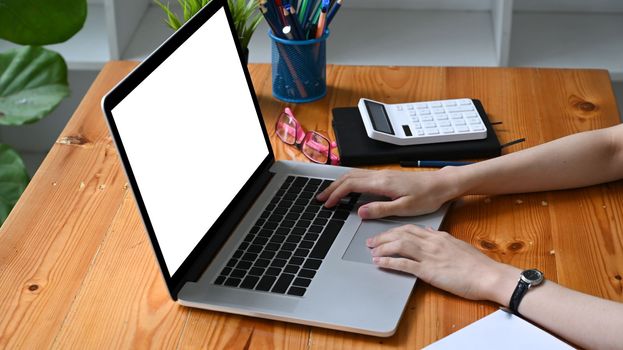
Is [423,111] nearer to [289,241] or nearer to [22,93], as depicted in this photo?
[289,241]

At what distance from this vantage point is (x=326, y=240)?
1.19m

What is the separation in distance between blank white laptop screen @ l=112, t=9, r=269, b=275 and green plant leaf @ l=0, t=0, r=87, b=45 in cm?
48

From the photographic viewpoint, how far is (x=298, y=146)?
145cm

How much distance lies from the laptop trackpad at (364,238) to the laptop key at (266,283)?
0.10 m

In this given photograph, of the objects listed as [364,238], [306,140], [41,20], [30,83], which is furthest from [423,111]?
[30,83]

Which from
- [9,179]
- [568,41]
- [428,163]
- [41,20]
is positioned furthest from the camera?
[568,41]

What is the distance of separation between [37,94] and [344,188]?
82 centimetres

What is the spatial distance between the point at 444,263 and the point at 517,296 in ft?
0.34

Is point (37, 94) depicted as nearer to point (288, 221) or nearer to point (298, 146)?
point (298, 146)

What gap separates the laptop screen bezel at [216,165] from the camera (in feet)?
3.28

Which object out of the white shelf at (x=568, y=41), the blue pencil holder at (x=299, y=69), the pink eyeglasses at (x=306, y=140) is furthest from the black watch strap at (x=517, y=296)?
the white shelf at (x=568, y=41)

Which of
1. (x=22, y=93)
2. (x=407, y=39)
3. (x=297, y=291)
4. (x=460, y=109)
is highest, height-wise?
(x=297, y=291)

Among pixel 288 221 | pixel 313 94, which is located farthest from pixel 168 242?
pixel 313 94

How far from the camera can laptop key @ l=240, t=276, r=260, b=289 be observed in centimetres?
109
